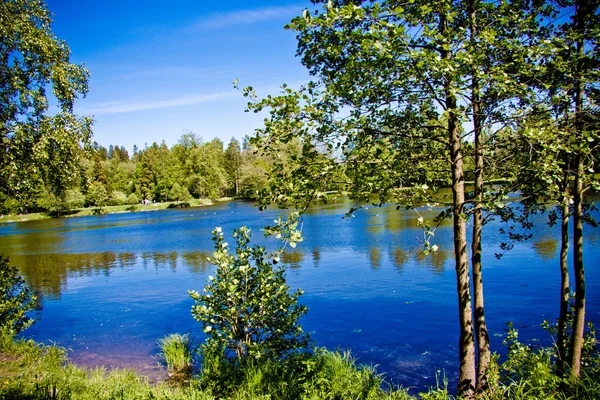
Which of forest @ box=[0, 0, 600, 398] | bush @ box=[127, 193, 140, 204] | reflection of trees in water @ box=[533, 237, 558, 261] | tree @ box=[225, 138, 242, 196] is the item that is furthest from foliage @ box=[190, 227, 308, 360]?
tree @ box=[225, 138, 242, 196]

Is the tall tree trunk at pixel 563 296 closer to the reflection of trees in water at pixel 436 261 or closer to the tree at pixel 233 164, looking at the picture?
the reflection of trees in water at pixel 436 261

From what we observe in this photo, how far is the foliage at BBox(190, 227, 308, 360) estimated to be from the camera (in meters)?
8.53

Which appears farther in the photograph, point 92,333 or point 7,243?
point 7,243

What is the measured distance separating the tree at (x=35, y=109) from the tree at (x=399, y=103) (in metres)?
8.02

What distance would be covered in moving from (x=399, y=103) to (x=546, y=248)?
69.1 feet

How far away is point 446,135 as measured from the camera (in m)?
6.46

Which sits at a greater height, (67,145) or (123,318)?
(67,145)

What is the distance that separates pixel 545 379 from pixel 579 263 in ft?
6.78

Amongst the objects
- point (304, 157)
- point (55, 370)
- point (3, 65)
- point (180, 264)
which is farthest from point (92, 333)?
point (304, 157)

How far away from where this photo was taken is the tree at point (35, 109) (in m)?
10.2

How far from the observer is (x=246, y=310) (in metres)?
8.73

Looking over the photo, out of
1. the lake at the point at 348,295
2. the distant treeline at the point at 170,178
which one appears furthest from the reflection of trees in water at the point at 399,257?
the distant treeline at the point at 170,178

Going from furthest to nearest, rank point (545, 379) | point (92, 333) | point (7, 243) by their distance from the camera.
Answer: point (7, 243)
point (92, 333)
point (545, 379)

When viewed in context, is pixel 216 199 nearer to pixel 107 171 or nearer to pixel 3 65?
pixel 107 171
